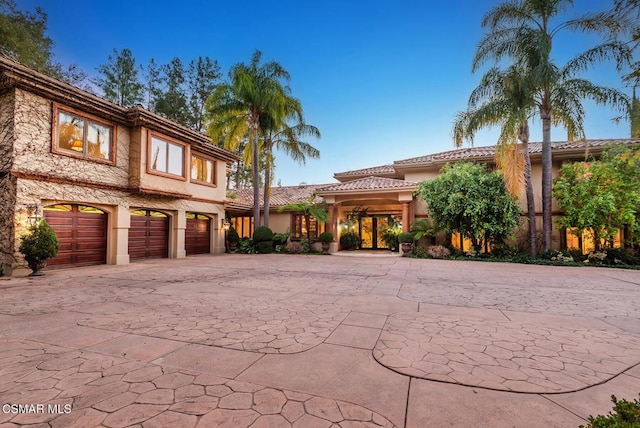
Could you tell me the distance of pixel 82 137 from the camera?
9.88m

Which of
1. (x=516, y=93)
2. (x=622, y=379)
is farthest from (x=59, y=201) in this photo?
(x=516, y=93)

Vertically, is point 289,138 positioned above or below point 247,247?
above

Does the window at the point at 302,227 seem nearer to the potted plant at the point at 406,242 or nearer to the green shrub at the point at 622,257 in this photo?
the potted plant at the point at 406,242

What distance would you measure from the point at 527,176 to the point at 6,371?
53.3 ft

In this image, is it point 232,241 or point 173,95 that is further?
point 173,95

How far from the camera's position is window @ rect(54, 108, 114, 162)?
30.5 ft

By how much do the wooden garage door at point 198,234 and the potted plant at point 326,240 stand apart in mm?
6678

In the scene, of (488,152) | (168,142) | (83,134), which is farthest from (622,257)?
(83,134)

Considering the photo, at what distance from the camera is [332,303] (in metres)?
5.02

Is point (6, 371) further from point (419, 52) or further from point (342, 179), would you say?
point (342, 179)

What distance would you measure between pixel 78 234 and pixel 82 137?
3.44m

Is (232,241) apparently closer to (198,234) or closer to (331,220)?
(198,234)

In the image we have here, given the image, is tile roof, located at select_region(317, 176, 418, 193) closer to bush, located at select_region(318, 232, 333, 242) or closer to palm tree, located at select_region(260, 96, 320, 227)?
palm tree, located at select_region(260, 96, 320, 227)

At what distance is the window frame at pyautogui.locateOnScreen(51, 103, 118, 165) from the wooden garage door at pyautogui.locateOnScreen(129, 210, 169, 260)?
2.60m
